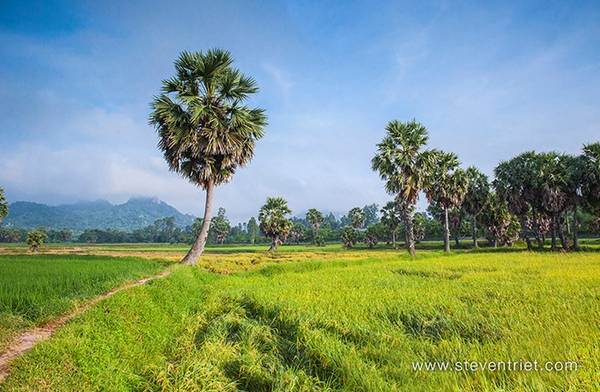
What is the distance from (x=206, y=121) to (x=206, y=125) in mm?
503

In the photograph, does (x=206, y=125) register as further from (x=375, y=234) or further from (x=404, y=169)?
(x=375, y=234)

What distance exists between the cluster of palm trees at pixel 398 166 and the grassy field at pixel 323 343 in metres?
14.6

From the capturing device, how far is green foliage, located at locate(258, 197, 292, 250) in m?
75.5

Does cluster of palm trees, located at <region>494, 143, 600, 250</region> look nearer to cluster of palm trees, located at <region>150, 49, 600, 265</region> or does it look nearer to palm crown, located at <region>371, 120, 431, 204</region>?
cluster of palm trees, located at <region>150, 49, 600, 265</region>

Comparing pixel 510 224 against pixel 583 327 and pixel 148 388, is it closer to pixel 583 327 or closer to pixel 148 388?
pixel 583 327

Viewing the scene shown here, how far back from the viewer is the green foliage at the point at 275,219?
2972 inches

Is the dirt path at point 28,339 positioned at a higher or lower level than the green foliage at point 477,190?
lower

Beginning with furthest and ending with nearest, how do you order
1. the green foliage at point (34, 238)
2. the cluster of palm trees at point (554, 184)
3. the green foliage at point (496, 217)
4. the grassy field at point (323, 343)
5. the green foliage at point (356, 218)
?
1. the green foliage at point (356, 218)
2. the green foliage at point (34, 238)
3. the green foliage at point (496, 217)
4. the cluster of palm trees at point (554, 184)
5. the grassy field at point (323, 343)

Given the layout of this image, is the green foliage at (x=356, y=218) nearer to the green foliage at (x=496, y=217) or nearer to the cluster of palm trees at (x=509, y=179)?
the green foliage at (x=496, y=217)

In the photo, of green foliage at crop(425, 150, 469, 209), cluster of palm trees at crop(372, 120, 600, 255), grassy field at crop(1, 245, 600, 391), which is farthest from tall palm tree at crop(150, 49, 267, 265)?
green foliage at crop(425, 150, 469, 209)

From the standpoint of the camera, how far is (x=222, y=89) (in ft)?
81.9

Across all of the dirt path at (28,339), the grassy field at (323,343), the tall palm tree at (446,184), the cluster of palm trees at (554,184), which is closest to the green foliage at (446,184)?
the tall palm tree at (446,184)

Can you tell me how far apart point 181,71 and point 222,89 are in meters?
3.17

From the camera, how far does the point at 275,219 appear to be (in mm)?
75688
